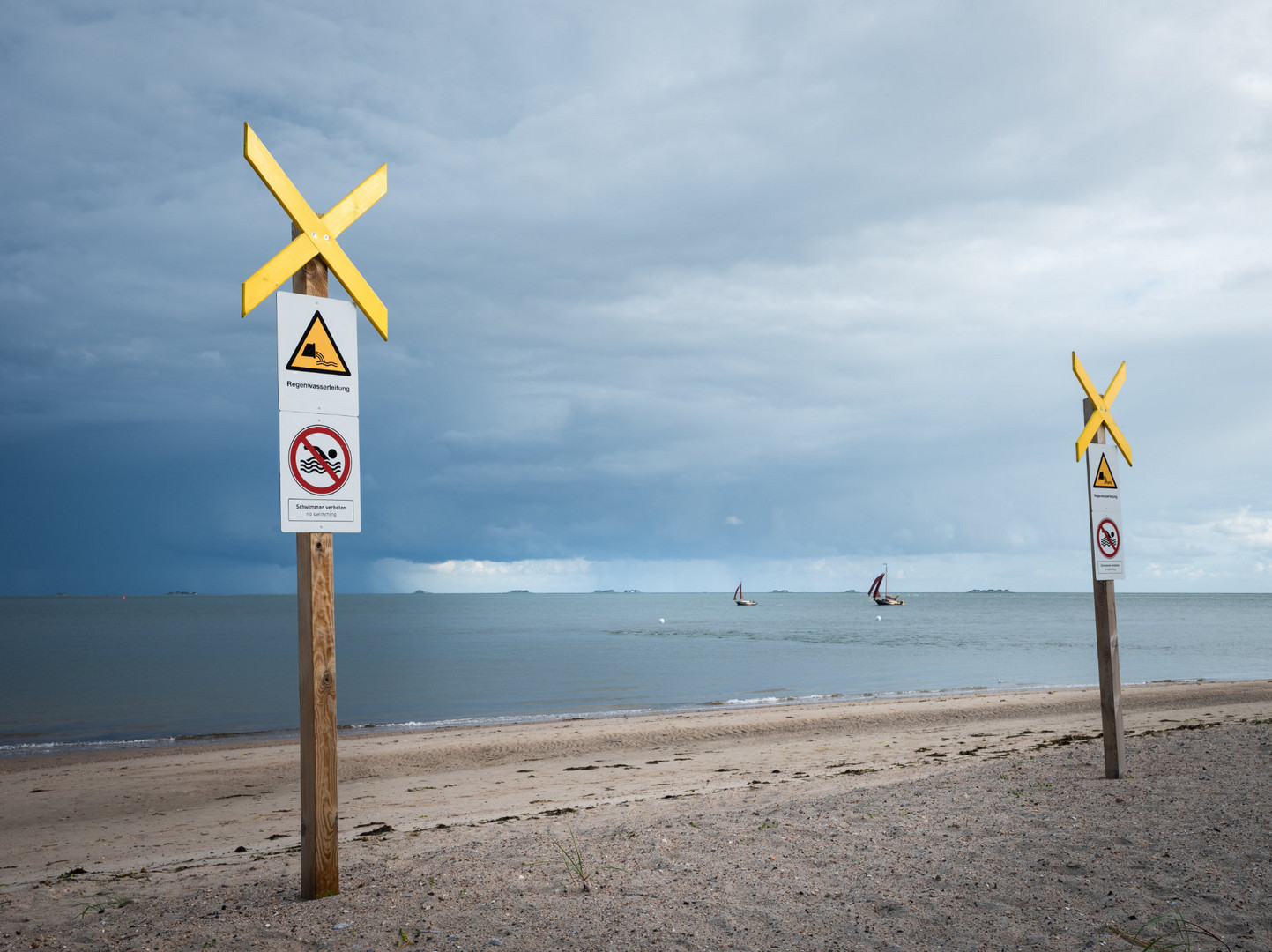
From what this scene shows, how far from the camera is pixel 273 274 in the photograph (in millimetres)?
4324

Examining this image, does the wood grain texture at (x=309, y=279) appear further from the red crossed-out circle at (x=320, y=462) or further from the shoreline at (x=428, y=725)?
the shoreline at (x=428, y=725)

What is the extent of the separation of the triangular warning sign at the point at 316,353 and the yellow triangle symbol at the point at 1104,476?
686cm

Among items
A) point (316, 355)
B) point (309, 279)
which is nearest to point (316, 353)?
point (316, 355)

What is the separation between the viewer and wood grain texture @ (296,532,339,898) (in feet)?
14.3

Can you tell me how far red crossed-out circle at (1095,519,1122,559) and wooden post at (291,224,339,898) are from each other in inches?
268

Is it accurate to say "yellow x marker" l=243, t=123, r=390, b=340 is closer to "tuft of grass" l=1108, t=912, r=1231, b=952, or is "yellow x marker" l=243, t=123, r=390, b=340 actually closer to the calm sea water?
"tuft of grass" l=1108, t=912, r=1231, b=952

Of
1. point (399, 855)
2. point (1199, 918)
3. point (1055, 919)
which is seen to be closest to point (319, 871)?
point (399, 855)

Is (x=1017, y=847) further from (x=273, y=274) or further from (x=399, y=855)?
(x=273, y=274)

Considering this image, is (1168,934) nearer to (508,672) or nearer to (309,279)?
(309,279)

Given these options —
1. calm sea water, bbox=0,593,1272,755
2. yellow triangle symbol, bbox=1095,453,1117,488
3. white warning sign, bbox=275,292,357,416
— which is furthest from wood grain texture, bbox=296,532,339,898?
calm sea water, bbox=0,593,1272,755

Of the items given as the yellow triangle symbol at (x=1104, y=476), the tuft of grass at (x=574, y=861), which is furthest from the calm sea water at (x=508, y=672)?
the yellow triangle symbol at (x=1104, y=476)

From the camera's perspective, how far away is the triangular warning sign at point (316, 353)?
14.5ft

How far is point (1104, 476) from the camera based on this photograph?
7.75 metres

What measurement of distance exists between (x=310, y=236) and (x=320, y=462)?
1.27m
